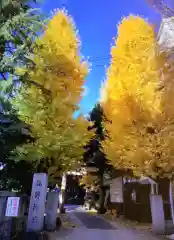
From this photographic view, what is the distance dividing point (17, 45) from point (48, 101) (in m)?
3.18

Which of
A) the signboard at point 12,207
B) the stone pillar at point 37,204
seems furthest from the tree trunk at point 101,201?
the signboard at point 12,207

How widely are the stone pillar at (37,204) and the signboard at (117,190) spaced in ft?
27.1

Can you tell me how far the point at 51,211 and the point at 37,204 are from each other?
1.46m

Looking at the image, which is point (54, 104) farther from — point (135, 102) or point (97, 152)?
point (97, 152)

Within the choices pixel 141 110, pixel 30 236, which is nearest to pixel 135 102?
pixel 141 110

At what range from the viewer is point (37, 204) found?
9.52 m

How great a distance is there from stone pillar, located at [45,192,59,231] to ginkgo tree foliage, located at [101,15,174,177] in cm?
320

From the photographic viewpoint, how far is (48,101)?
36.5 ft

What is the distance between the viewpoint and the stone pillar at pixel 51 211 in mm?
10555

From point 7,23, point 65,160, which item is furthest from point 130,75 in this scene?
point 7,23

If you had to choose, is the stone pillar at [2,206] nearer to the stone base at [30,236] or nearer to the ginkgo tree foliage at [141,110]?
the stone base at [30,236]

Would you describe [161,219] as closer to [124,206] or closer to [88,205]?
[124,206]

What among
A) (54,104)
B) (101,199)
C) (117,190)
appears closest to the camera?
(54,104)

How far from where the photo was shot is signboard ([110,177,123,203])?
16.9 meters
